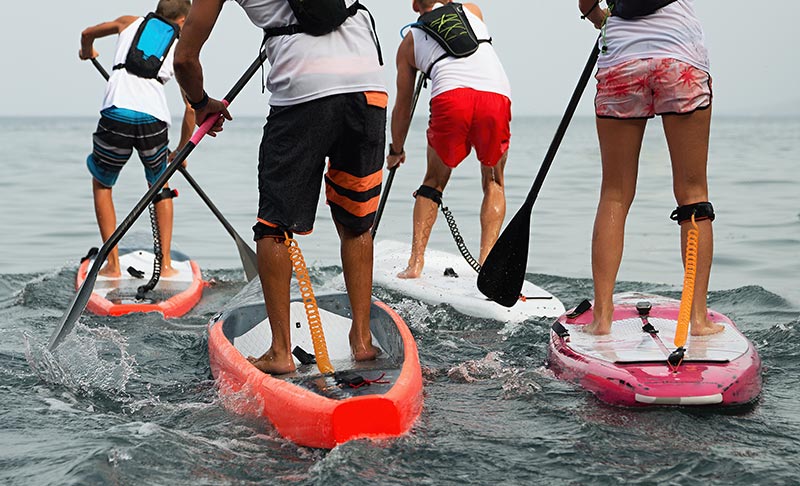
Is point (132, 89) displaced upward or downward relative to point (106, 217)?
upward

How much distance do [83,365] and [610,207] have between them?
2.52 metres

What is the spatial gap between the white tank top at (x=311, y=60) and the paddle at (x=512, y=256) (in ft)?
4.08

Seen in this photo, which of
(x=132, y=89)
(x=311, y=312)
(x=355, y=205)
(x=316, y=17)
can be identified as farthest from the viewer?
(x=132, y=89)

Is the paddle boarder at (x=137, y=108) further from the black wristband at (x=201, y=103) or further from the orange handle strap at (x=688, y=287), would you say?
the orange handle strap at (x=688, y=287)

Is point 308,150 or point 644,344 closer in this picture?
point 308,150

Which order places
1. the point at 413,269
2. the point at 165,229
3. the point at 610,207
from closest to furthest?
the point at 610,207
the point at 413,269
the point at 165,229

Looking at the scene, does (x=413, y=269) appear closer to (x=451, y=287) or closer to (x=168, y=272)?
(x=451, y=287)

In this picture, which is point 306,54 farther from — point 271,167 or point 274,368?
point 274,368

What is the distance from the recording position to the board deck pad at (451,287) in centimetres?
573

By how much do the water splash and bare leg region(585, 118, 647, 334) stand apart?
214 cm

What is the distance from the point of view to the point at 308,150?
12.9 ft

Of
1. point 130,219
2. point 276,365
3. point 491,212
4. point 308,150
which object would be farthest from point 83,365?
point 491,212

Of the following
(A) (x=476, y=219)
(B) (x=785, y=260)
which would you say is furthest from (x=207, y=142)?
(B) (x=785, y=260)

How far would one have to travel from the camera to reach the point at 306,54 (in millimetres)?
3873
